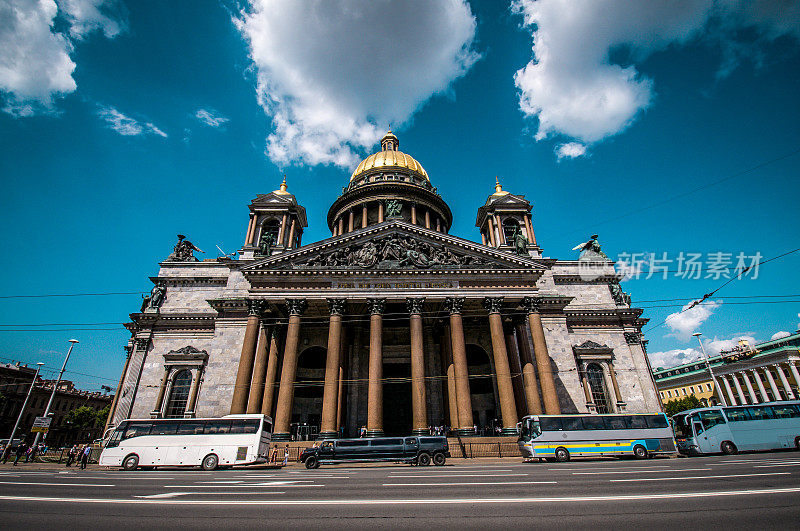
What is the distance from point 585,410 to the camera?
30094 millimetres

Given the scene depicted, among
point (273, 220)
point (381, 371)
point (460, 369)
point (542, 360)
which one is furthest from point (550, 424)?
point (273, 220)

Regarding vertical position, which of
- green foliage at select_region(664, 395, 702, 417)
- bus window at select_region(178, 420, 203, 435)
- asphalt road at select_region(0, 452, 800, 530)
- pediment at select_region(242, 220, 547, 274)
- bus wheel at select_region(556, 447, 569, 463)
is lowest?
asphalt road at select_region(0, 452, 800, 530)

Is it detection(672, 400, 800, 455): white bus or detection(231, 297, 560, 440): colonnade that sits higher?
detection(231, 297, 560, 440): colonnade

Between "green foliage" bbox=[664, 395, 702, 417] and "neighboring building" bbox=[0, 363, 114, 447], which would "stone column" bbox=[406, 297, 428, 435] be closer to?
"green foliage" bbox=[664, 395, 702, 417]

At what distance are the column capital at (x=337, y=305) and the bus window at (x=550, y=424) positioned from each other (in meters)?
14.4

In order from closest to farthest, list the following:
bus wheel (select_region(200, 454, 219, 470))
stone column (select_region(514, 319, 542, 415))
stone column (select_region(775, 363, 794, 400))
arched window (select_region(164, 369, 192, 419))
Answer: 1. bus wheel (select_region(200, 454, 219, 470))
2. stone column (select_region(514, 319, 542, 415))
3. arched window (select_region(164, 369, 192, 419))
4. stone column (select_region(775, 363, 794, 400))

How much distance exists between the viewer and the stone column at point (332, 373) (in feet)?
75.2

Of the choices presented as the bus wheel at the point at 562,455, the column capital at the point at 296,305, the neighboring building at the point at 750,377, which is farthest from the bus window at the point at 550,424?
the neighboring building at the point at 750,377

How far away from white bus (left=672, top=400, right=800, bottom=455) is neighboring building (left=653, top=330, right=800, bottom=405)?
54.2m

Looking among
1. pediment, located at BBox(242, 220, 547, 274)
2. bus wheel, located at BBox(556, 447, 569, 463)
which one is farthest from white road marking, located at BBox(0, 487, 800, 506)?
pediment, located at BBox(242, 220, 547, 274)

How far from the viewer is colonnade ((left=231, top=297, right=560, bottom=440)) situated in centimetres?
2356

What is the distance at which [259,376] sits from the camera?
82.4 feet

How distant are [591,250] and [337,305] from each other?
92.8ft

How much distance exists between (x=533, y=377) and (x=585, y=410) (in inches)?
333
